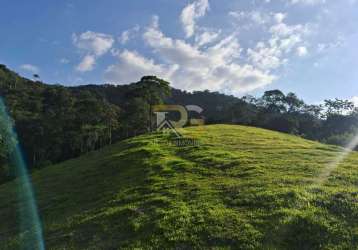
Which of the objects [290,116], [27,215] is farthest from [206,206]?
[290,116]

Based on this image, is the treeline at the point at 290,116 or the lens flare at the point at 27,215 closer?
the lens flare at the point at 27,215

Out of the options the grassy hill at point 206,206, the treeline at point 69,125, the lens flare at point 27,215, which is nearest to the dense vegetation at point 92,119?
the treeline at point 69,125

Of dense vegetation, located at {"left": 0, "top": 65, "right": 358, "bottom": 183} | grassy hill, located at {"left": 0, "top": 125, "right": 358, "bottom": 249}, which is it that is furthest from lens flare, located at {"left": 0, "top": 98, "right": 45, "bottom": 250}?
dense vegetation, located at {"left": 0, "top": 65, "right": 358, "bottom": 183}

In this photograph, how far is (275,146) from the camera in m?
27.9

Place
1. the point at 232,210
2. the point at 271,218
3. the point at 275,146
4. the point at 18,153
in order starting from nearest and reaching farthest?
1. the point at 271,218
2. the point at 232,210
3. the point at 275,146
4. the point at 18,153

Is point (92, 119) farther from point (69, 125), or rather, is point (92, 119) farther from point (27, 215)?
point (27, 215)

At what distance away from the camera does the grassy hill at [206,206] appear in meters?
10.2

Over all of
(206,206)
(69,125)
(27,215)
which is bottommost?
(27,215)

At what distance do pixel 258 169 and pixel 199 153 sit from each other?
278 inches

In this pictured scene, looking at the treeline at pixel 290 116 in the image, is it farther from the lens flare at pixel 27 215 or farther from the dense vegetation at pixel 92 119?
the lens flare at pixel 27 215

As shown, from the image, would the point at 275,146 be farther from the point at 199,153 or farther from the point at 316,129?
the point at 316,129

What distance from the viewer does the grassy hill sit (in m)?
10.2

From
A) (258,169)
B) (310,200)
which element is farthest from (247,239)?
(258,169)

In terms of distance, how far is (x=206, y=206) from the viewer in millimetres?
12977
